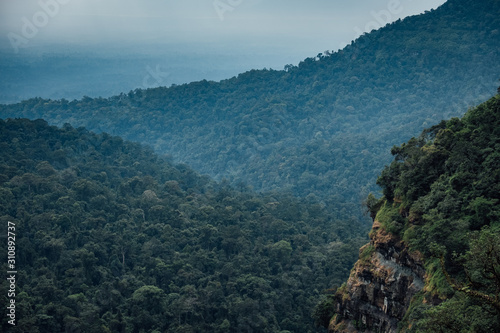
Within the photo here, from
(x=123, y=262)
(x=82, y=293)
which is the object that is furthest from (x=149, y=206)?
(x=82, y=293)

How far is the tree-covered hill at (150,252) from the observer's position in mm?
37750

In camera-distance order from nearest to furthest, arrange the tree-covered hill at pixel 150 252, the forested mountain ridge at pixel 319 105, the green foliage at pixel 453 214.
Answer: the green foliage at pixel 453 214, the tree-covered hill at pixel 150 252, the forested mountain ridge at pixel 319 105

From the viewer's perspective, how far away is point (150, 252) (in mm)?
45906

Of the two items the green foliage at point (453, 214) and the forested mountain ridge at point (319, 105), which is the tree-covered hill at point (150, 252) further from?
the forested mountain ridge at point (319, 105)

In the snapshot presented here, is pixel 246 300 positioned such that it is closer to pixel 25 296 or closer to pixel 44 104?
pixel 25 296

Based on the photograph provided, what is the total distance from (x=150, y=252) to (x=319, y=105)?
281ft

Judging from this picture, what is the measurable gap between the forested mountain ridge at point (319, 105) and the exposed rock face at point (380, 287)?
2548 inches

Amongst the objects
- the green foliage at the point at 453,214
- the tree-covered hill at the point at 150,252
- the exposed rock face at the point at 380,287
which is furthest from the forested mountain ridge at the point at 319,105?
the green foliage at the point at 453,214

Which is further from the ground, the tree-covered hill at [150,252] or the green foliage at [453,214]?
the green foliage at [453,214]

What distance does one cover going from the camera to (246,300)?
3984 centimetres

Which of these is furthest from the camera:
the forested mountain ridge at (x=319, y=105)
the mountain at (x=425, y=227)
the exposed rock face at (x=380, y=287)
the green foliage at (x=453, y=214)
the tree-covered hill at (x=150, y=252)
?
the forested mountain ridge at (x=319, y=105)

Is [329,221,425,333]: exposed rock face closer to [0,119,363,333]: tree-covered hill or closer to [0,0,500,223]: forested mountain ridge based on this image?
[0,119,363,333]: tree-covered hill

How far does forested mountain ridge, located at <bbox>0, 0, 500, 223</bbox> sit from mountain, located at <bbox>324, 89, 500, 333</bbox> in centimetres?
6459

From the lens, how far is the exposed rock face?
77.0 ft
